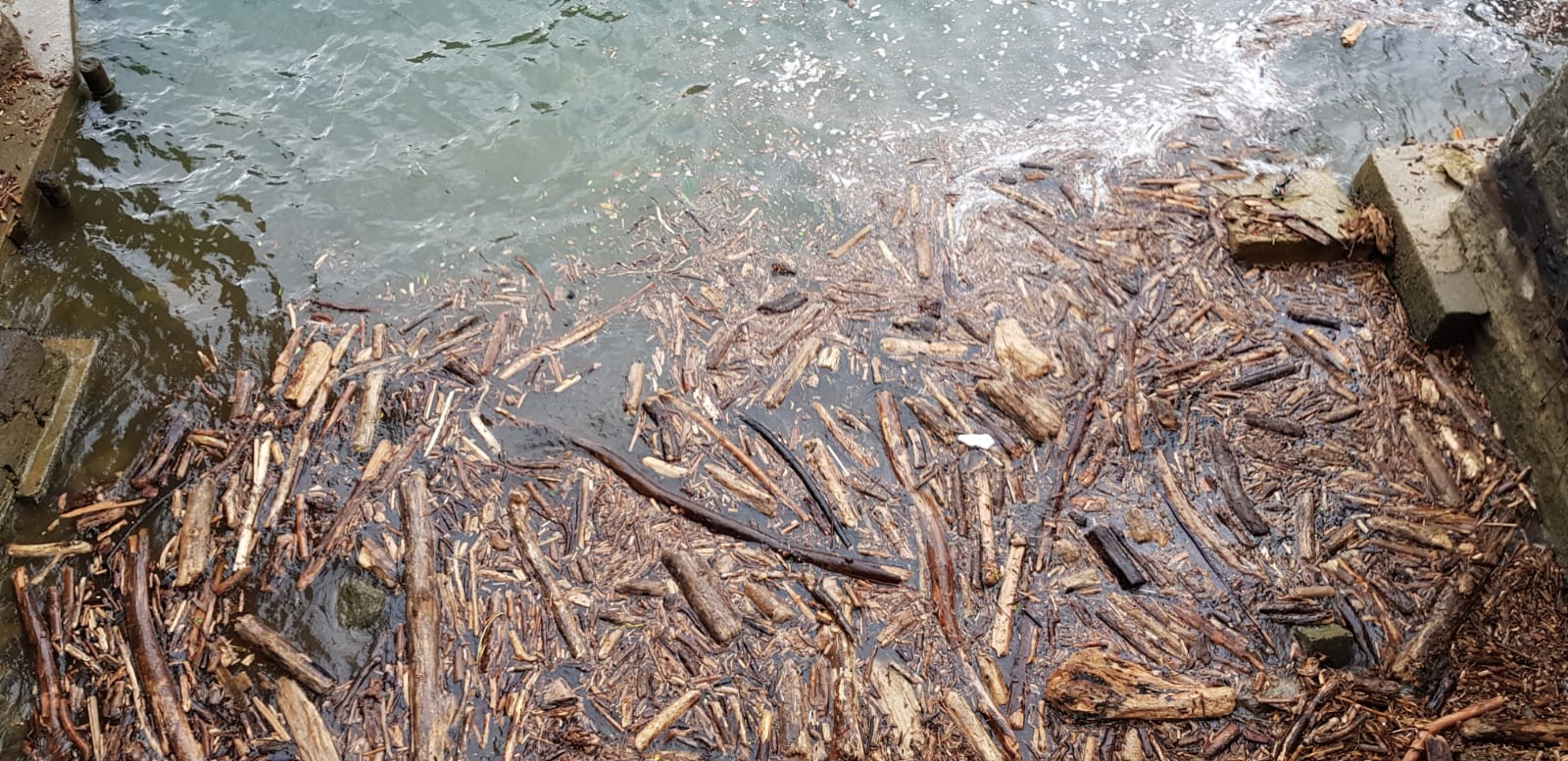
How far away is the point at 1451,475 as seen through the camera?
4324mm

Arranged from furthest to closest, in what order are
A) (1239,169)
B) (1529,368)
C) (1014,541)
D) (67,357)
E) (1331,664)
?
1. (1239,169)
2. (67,357)
3. (1529,368)
4. (1014,541)
5. (1331,664)

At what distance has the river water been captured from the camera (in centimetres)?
534

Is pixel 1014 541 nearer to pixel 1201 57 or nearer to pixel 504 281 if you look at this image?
pixel 504 281

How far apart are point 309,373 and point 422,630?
5.98 ft

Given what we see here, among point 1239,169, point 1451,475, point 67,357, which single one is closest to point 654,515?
point 67,357

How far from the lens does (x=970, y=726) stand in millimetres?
3541

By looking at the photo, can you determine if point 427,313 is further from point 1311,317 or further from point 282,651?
point 1311,317

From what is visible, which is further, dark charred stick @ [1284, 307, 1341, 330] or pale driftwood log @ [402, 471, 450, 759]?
dark charred stick @ [1284, 307, 1341, 330]

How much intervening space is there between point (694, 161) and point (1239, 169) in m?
3.74

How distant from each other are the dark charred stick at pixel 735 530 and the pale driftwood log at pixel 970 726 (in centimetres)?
58

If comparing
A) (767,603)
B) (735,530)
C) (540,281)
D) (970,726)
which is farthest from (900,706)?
(540,281)

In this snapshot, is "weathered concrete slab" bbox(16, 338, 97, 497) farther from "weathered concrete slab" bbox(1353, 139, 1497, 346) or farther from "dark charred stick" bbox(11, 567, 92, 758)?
"weathered concrete slab" bbox(1353, 139, 1497, 346)

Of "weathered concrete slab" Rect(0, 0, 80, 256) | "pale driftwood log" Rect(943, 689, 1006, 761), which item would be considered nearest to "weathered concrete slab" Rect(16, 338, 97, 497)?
"weathered concrete slab" Rect(0, 0, 80, 256)

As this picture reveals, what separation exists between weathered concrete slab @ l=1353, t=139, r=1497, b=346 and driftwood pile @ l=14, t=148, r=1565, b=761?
0.17m
